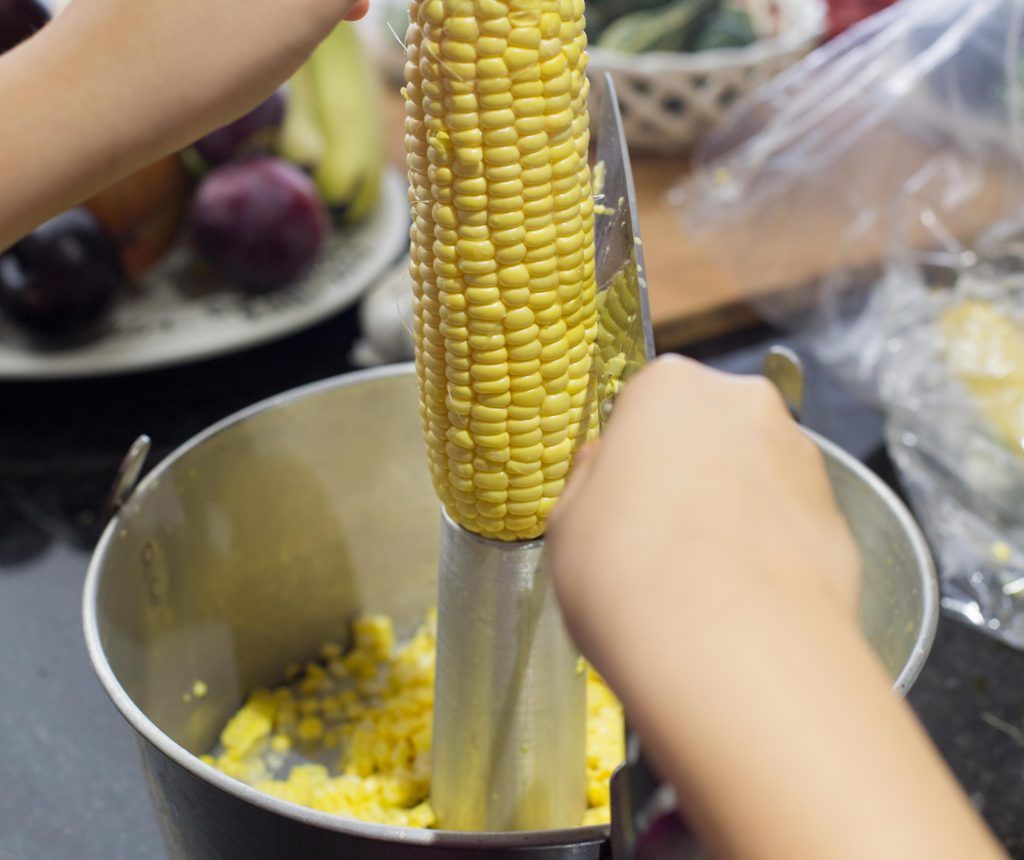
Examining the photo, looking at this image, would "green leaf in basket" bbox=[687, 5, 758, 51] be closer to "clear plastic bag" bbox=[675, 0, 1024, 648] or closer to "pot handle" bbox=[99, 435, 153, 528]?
"clear plastic bag" bbox=[675, 0, 1024, 648]

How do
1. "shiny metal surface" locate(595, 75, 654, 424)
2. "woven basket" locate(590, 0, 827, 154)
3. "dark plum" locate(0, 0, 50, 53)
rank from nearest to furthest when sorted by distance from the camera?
"shiny metal surface" locate(595, 75, 654, 424)
"dark plum" locate(0, 0, 50, 53)
"woven basket" locate(590, 0, 827, 154)

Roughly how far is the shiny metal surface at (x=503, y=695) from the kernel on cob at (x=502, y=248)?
0.02 metres

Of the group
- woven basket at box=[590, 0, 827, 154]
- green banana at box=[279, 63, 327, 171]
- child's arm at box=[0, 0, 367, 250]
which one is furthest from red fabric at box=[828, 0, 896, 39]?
child's arm at box=[0, 0, 367, 250]

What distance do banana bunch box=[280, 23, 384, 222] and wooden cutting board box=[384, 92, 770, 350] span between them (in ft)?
0.80

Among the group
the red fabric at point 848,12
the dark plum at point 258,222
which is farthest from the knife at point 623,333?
the red fabric at point 848,12

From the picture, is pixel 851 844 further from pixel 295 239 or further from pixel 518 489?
pixel 295 239

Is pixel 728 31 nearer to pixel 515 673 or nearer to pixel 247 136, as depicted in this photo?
pixel 247 136

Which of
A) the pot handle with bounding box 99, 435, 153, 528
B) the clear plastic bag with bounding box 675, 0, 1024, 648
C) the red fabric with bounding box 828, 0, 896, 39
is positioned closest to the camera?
the pot handle with bounding box 99, 435, 153, 528

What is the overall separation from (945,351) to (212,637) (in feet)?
1.58

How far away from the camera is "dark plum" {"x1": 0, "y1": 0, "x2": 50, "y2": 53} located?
2.17 ft

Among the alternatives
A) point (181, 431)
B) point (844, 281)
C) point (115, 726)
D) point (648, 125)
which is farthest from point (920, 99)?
point (115, 726)

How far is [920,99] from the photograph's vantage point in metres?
0.90

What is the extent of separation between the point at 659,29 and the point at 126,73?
2.44 feet

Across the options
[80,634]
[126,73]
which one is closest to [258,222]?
[80,634]
